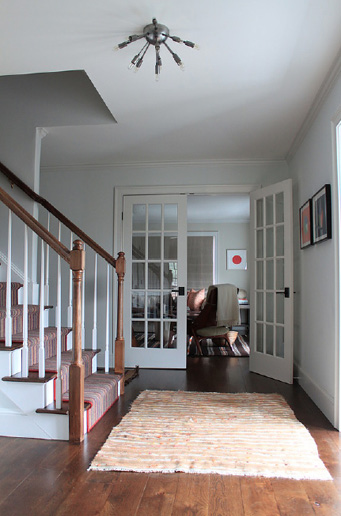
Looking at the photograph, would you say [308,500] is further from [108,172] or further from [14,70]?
[108,172]

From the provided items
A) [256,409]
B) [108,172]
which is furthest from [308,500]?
[108,172]

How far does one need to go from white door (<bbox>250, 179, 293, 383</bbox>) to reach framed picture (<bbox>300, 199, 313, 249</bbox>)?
0.25 m

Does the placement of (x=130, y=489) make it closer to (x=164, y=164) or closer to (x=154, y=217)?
(x=154, y=217)

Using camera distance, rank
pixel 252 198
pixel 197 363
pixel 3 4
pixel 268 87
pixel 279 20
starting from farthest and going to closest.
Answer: pixel 197 363 < pixel 252 198 < pixel 268 87 < pixel 279 20 < pixel 3 4

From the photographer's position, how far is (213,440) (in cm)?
233

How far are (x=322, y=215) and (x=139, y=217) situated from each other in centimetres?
230

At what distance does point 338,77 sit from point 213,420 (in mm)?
2450

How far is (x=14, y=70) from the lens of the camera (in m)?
2.64

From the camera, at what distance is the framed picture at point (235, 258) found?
875cm

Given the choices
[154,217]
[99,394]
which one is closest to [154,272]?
[154,217]

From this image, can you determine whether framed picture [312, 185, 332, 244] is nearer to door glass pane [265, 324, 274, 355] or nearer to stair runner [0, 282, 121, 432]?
door glass pane [265, 324, 274, 355]

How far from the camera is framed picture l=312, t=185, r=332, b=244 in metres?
2.77

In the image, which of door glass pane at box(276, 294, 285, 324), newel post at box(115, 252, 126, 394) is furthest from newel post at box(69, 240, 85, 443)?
door glass pane at box(276, 294, 285, 324)

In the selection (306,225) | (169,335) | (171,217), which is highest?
(171,217)
